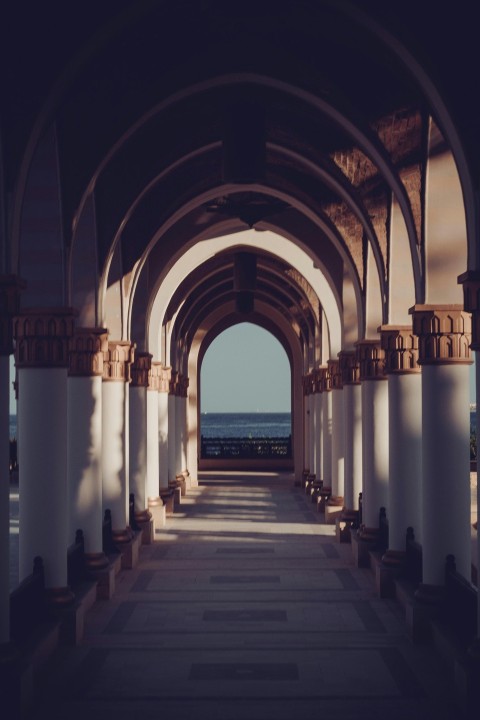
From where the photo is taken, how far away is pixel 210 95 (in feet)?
42.9

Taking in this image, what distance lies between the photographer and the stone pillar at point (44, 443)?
10391 mm

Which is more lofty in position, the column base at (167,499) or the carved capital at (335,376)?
the carved capital at (335,376)

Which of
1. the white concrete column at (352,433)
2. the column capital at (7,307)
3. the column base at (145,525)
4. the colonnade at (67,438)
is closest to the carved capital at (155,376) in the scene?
the colonnade at (67,438)

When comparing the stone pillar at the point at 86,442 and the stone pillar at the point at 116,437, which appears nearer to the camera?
the stone pillar at the point at 86,442

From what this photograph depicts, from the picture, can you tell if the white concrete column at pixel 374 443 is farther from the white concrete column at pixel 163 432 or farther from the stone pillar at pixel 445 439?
the white concrete column at pixel 163 432

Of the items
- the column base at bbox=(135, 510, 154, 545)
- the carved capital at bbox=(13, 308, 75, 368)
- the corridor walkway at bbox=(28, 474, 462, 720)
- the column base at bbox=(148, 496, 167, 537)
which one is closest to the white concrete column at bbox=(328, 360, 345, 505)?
the column base at bbox=(148, 496, 167, 537)

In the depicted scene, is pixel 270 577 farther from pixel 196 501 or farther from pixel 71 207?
pixel 196 501

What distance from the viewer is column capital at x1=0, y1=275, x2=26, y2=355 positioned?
803cm

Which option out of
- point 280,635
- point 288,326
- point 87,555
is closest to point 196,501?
point 288,326

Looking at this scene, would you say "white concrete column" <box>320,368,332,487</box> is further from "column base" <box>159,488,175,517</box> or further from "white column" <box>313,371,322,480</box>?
"column base" <box>159,488,175,517</box>

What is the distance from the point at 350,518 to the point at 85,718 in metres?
10.4

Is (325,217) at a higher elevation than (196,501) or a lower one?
higher

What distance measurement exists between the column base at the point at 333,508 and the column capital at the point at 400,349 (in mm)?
8131

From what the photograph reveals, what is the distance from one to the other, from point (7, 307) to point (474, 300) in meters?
3.55
